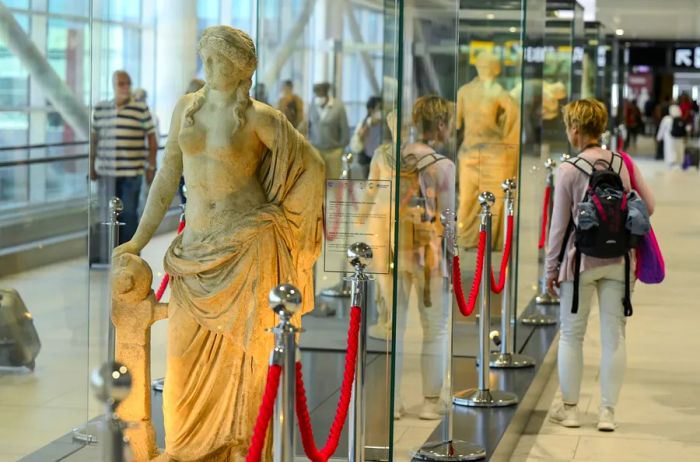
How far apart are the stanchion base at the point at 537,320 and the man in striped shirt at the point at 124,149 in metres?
2.94

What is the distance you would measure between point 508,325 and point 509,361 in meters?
0.23

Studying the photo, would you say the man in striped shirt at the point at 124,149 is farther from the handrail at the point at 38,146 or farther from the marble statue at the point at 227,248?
the marble statue at the point at 227,248

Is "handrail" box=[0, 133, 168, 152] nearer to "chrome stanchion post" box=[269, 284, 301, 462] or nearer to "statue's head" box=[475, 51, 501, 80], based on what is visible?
"chrome stanchion post" box=[269, 284, 301, 462]

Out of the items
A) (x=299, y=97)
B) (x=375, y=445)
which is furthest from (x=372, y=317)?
(x=299, y=97)

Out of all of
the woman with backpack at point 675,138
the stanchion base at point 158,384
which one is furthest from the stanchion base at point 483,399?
the woman with backpack at point 675,138

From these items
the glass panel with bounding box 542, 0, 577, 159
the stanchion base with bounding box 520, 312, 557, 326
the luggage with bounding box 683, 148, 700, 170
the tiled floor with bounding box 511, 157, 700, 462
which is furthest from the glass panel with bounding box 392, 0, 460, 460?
the luggage with bounding box 683, 148, 700, 170

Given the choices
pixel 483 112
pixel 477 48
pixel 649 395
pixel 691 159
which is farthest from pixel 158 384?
pixel 691 159

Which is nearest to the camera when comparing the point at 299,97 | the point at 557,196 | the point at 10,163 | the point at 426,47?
the point at 10,163

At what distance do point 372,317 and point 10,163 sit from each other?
1.68 metres

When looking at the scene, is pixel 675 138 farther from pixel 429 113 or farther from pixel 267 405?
pixel 267 405

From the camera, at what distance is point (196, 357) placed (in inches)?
189

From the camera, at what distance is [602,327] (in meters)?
6.67

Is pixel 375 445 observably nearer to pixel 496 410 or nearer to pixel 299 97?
pixel 496 410

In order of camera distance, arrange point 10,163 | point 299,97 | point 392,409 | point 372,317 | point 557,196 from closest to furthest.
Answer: point 392,409
point 10,163
point 372,317
point 557,196
point 299,97
